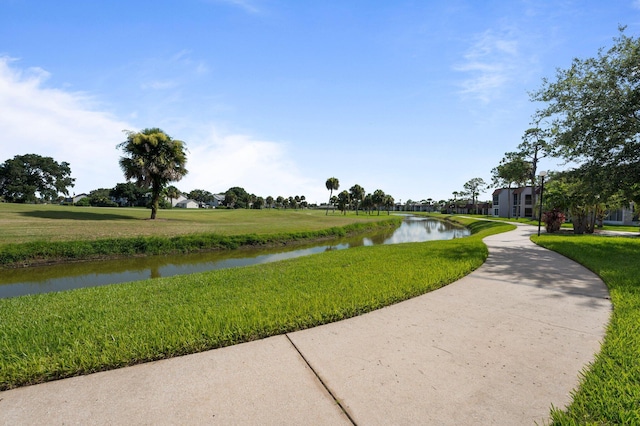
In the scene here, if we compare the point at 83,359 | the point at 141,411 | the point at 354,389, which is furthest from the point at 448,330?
the point at 83,359

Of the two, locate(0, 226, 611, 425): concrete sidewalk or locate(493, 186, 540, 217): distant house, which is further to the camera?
locate(493, 186, 540, 217): distant house

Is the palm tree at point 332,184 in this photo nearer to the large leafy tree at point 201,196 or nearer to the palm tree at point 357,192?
the palm tree at point 357,192

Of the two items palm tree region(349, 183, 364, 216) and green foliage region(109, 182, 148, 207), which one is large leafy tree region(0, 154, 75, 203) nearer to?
green foliage region(109, 182, 148, 207)

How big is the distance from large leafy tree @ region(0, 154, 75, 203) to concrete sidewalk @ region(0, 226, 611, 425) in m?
89.9

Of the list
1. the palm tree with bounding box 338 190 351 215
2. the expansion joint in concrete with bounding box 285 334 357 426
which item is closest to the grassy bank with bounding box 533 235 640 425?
the expansion joint in concrete with bounding box 285 334 357 426

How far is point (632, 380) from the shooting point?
2.73 metres

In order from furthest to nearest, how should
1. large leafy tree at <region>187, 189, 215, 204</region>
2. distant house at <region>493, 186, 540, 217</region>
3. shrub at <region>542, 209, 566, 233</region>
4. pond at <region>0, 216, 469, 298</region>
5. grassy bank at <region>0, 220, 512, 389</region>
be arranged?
large leafy tree at <region>187, 189, 215, 204</region>
distant house at <region>493, 186, 540, 217</region>
shrub at <region>542, 209, 566, 233</region>
pond at <region>0, 216, 469, 298</region>
grassy bank at <region>0, 220, 512, 389</region>

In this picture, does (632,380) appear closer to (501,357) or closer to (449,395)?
(501,357)

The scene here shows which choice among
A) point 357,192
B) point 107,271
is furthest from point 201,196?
point 107,271

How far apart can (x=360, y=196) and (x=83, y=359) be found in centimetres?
9106

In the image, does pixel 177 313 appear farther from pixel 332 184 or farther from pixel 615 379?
pixel 332 184

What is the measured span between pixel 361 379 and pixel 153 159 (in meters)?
29.5

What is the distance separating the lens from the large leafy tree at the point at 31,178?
211 ft

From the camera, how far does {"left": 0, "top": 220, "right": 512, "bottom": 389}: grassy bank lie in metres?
3.27
